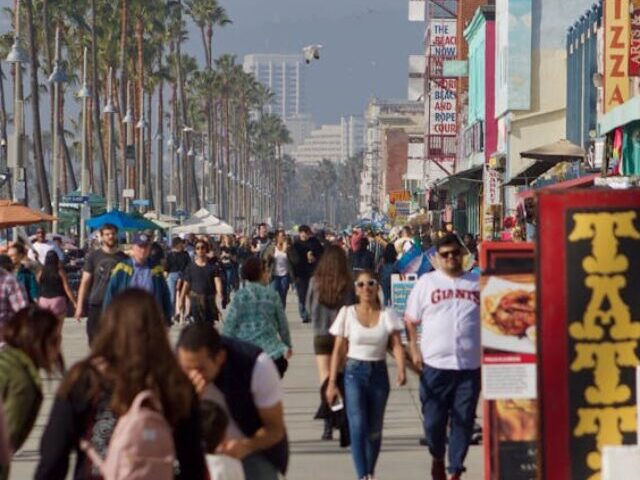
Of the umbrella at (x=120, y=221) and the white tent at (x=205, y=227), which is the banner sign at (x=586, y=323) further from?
the white tent at (x=205, y=227)

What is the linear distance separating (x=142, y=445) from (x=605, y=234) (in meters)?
2.94

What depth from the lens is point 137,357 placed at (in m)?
6.38

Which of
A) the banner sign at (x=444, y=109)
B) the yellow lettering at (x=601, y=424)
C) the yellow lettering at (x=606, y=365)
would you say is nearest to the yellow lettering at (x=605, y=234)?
the yellow lettering at (x=606, y=365)

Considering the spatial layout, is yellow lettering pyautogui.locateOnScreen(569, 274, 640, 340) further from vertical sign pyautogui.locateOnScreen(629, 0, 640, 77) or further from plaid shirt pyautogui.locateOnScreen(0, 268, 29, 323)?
vertical sign pyautogui.locateOnScreen(629, 0, 640, 77)

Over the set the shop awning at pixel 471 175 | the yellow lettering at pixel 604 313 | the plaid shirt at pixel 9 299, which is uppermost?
the shop awning at pixel 471 175

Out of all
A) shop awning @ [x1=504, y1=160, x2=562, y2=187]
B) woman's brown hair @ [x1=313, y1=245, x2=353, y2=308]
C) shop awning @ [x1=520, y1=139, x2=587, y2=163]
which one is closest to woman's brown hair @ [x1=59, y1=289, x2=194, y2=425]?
woman's brown hair @ [x1=313, y1=245, x2=353, y2=308]

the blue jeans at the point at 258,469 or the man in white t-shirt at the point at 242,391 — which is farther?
the blue jeans at the point at 258,469

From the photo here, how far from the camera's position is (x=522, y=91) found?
49.0m

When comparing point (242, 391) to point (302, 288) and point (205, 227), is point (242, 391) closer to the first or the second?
point (302, 288)

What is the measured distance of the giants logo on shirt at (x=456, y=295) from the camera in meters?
12.3

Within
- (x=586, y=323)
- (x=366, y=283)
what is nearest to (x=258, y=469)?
(x=586, y=323)

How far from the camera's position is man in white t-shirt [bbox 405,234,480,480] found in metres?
12.2

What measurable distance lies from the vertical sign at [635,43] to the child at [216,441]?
20049mm

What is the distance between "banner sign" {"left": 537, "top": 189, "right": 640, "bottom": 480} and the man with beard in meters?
9.29
